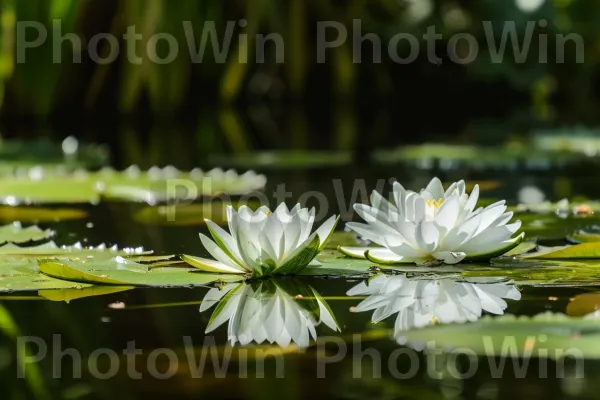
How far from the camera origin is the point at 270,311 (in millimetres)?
1576

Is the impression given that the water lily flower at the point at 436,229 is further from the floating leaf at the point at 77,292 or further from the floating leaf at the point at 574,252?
the floating leaf at the point at 77,292

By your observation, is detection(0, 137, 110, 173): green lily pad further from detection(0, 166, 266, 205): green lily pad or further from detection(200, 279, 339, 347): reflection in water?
detection(200, 279, 339, 347): reflection in water

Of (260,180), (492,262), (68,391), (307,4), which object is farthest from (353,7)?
(68,391)

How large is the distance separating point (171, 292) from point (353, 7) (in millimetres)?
5914

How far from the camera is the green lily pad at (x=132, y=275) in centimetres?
176

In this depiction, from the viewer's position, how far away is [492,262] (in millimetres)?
1910

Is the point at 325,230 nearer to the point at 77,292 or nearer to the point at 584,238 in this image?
the point at 77,292

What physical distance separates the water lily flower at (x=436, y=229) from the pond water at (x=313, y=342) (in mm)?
60

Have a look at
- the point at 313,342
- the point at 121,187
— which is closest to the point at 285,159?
the point at 121,187

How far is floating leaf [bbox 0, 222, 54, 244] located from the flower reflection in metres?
0.84

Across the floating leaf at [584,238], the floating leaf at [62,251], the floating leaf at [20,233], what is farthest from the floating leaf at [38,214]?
the floating leaf at [584,238]

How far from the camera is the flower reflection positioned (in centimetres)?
152

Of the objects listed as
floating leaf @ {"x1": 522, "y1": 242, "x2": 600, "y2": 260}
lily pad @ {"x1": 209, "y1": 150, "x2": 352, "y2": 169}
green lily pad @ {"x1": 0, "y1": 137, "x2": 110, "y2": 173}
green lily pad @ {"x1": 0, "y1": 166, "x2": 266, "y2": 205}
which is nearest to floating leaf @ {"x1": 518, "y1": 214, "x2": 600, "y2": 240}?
floating leaf @ {"x1": 522, "y1": 242, "x2": 600, "y2": 260}

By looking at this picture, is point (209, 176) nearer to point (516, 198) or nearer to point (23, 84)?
point (516, 198)
